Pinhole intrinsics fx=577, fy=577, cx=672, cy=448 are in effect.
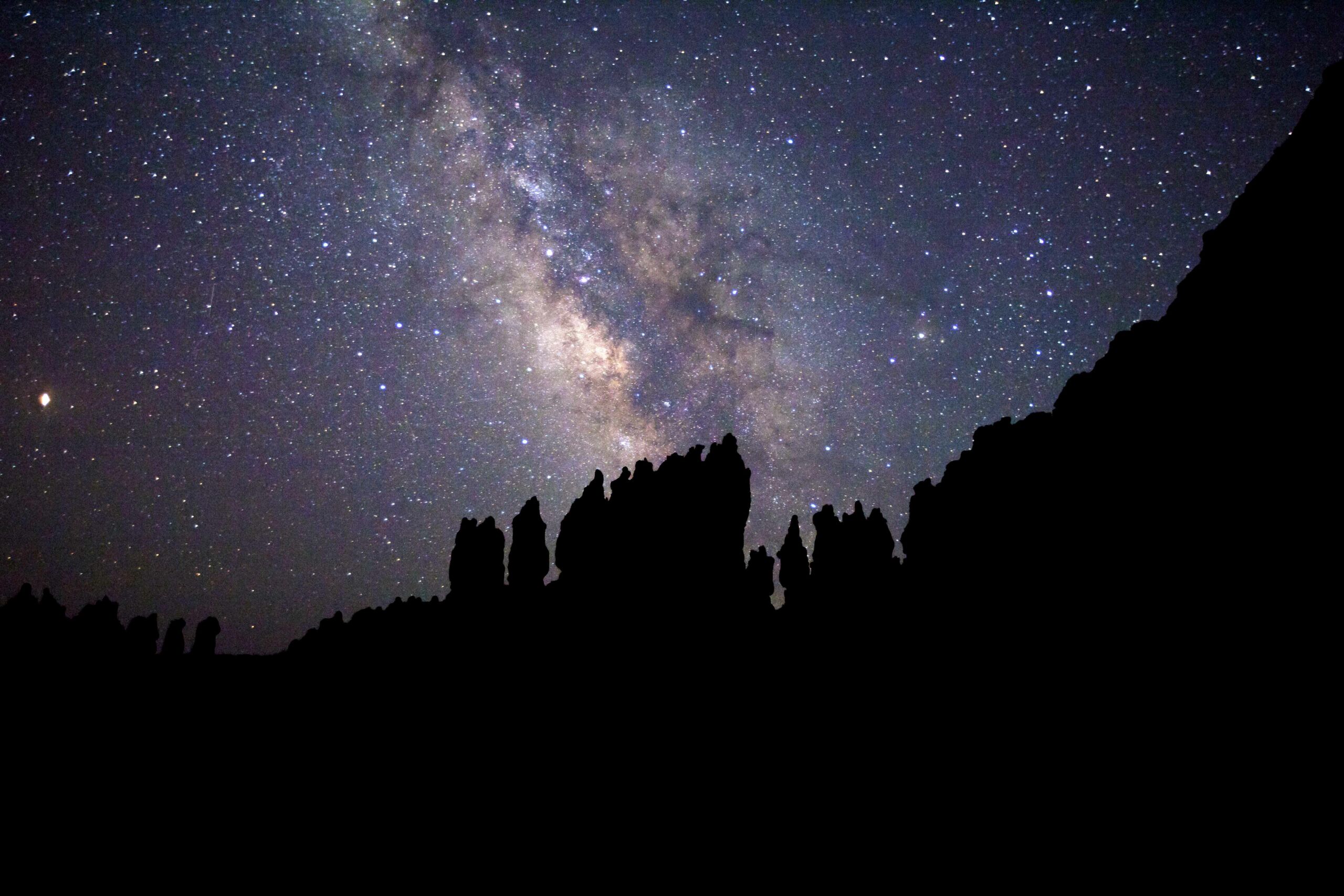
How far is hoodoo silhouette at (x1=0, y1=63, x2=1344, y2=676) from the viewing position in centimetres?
1259

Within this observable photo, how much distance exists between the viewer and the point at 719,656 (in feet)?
169

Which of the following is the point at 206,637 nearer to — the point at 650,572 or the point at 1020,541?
the point at 650,572

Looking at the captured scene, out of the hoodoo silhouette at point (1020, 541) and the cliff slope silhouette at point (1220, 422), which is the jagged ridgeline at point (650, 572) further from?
the cliff slope silhouette at point (1220, 422)

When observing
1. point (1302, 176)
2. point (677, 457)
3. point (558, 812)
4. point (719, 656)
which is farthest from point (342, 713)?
point (1302, 176)

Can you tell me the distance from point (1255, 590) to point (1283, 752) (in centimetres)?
316

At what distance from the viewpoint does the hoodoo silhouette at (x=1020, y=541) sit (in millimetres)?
12594

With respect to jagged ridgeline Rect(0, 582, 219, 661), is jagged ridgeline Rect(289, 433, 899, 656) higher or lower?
higher

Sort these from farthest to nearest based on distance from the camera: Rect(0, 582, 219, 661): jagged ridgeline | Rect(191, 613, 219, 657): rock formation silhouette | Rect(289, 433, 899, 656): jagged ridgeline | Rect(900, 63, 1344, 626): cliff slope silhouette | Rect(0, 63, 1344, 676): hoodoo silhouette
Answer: Rect(191, 613, 219, 657): rock formation silhouette < Rect(0, 582, 219, 661): jagged ridgeline < Rect(289, 433, 899, 656): jagged ridgeline < Rect(0, 63, 1344, 676): hoodoo silhouette < Rect(900, 63, 1344, 626): cliff slope silhouette

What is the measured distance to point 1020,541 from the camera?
2619 centimetres

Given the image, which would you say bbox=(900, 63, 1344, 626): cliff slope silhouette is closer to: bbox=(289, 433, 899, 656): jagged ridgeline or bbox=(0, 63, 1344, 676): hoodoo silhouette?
bbox=(0, 63, 1344, 676): hoodoo silhouette

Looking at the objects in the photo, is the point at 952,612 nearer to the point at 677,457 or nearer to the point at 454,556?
the point at 677,457

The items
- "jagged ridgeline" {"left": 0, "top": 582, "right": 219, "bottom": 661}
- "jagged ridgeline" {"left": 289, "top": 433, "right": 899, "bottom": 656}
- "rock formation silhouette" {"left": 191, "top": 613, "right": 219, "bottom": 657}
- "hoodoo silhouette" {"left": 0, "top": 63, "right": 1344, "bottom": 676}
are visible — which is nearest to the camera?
"hoodoo silhouette" {"left": 0, "top": 63, "right": 1344, "bottom": 676}

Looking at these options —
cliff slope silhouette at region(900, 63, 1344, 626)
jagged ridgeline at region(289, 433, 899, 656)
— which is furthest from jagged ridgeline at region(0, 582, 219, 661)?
cliff slope silhouette at region(900, 63, 1344, 626)

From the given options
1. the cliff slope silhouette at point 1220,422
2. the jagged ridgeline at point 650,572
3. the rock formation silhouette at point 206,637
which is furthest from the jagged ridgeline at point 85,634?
the cliff slope silhouette at point 1220,422
